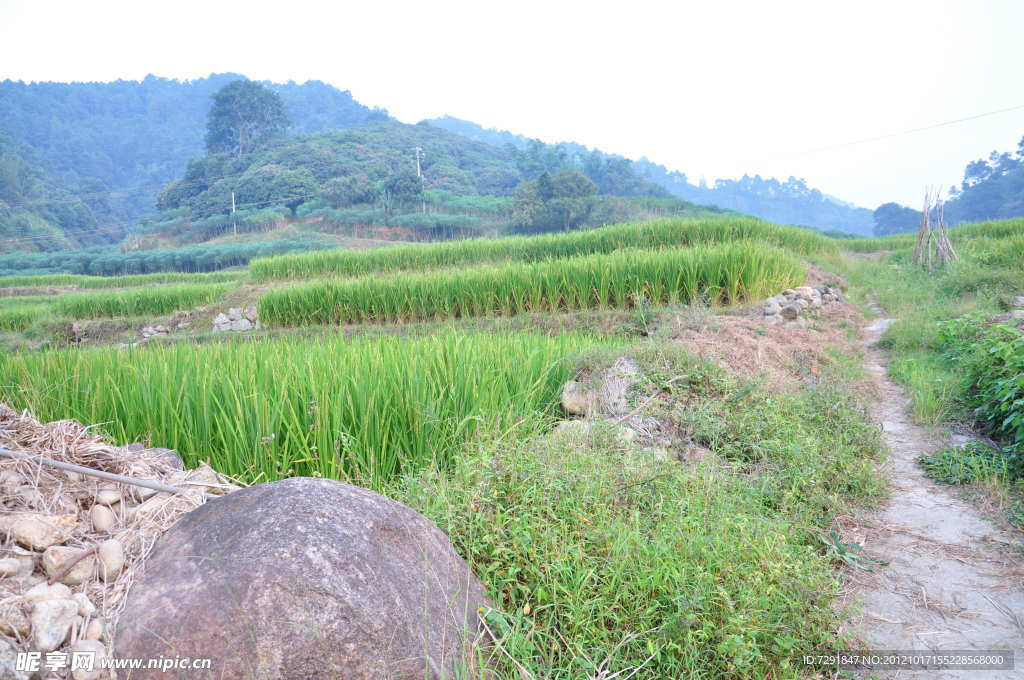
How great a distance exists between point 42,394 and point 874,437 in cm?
585

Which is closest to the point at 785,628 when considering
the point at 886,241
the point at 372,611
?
the point at 372,611

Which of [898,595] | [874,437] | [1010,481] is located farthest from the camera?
[874,437]

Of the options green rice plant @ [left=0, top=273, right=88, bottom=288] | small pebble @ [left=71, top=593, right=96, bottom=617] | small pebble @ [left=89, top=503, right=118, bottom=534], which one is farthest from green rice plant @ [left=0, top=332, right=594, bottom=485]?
green rice plant @ [left=0, top=273, right=88, bottom=288]

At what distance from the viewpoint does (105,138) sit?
278 ft

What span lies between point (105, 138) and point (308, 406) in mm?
104413

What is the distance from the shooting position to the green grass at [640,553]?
6.54 ft

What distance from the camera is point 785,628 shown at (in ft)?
7.22

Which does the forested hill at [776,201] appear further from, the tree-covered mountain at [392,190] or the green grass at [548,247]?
the green grass at [548,247]

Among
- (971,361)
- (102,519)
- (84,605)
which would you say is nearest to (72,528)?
(102,519)

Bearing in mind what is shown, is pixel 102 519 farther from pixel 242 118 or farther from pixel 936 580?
pixel 242 118

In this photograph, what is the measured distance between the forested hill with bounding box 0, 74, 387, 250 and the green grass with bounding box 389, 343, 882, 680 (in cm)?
6056

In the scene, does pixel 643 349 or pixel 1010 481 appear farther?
pixel 643 349

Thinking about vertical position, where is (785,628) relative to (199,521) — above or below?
below

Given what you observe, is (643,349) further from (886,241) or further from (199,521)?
(886,241)
